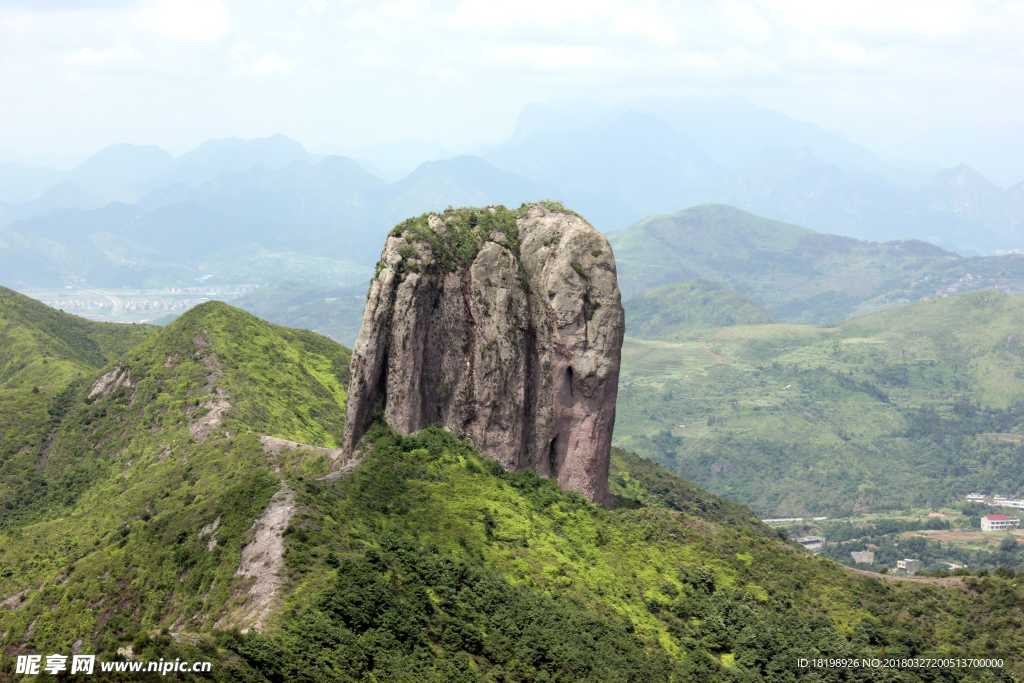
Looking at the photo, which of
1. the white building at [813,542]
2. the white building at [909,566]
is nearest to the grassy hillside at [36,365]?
the white building at [909,566]

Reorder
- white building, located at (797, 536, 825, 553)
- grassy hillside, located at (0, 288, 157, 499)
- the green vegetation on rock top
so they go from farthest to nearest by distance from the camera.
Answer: white building, located at (797, 536, 825, 553)
grassy hillside, located at (0, 288, 157, 499)
the green vegetation on rock top

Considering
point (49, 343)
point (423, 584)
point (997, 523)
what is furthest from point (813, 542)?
point (423, 584)

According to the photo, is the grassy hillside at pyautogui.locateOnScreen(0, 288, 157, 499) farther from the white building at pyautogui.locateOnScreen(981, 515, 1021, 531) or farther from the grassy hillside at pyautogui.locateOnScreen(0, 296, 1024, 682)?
the white building at pyautogui.locateOnScreen(981, 515, 1021, 531)

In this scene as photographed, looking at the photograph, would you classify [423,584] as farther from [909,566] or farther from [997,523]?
[997,523]

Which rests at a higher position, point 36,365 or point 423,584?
point 36,365

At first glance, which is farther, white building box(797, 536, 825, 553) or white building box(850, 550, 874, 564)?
white building box(797, 536, 825, 553)

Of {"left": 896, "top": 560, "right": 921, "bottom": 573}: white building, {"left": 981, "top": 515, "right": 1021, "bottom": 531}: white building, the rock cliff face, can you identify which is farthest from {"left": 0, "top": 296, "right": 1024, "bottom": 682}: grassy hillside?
{"left": 981, "top": 515, "right": 1021, "bottom": 531}: white building

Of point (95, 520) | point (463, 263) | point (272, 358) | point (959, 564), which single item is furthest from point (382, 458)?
point (959, 564)
